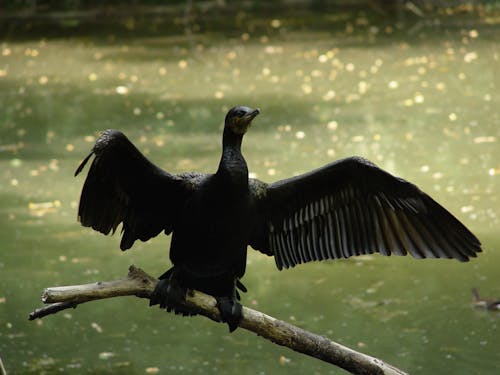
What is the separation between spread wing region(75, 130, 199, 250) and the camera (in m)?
4.25

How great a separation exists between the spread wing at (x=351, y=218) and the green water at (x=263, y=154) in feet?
5.46

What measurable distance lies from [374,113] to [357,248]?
24.9ft

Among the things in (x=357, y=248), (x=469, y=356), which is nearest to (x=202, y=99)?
(x=469, y=356)

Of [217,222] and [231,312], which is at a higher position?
[217,222]

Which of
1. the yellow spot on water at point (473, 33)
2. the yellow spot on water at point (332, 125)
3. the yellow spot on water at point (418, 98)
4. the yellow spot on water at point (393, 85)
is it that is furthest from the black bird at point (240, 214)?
the yellow spot on water at point (473, 33)

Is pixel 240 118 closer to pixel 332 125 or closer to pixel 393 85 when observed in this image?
pixel 332 125

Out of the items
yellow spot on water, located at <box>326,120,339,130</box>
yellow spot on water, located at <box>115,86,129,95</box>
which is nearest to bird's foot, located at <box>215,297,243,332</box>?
yellow spot on water, located at <box>326,120,339,130</box>

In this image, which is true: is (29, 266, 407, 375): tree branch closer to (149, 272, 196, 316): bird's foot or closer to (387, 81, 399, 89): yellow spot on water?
(149, 272, 196, 316): bird's foot

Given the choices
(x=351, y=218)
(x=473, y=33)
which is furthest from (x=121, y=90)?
(x=351, y=218)

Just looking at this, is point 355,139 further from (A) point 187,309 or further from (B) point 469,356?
(A) point 187,309

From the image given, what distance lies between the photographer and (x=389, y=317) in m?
6.87

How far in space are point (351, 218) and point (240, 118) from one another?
2.51ft

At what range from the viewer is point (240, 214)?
4266mm

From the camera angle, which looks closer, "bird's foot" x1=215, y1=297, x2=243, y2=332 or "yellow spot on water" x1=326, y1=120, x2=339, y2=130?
"bird's foot" x1=215, y1=297, x2=243, y2=332
